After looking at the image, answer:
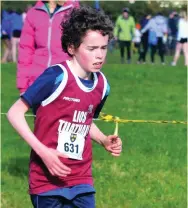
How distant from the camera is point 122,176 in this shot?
8258 mm

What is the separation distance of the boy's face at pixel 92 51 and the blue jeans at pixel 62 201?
82 centimetres

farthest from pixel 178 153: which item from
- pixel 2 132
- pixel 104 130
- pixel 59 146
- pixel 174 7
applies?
pixel 174 7

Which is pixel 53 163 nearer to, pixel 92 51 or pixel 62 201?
pixel 62 201

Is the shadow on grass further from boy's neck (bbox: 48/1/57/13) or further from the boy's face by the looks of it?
the boy's face

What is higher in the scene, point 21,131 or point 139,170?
point 21,131

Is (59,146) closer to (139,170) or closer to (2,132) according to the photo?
(139,170)

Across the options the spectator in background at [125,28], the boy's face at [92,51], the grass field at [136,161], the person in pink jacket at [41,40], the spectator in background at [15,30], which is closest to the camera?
the boy's face at [92,51]

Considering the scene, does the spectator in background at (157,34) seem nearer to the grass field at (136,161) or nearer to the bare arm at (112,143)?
the grass field at (136,161)

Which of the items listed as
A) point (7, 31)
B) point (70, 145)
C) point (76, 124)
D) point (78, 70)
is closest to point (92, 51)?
point (78, 70)

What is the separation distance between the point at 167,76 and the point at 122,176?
12.0m

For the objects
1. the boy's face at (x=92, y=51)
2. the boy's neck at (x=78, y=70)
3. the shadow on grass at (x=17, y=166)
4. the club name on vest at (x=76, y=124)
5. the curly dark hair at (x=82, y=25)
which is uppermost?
the curly dark hair at (x=82, y=25)

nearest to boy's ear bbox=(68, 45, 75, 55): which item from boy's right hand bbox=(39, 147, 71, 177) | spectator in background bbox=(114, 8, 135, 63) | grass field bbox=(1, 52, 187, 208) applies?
boy's right hand bbox=(39, 147, 71, 177)

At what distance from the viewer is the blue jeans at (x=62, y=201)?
4652 millimetres

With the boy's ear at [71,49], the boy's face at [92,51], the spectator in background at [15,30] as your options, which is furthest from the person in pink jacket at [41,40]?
the spectator in background at [15,30]
